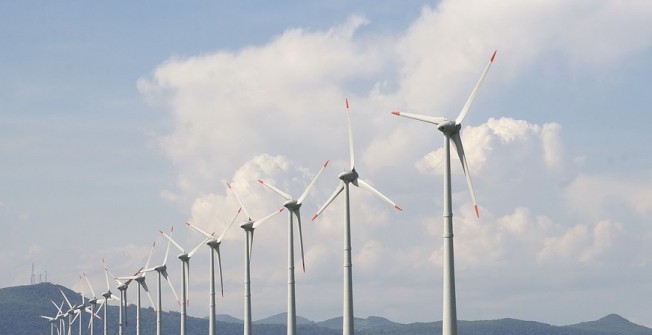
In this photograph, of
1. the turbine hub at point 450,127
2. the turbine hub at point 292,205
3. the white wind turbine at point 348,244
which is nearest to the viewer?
the turbine hub at point 450,127

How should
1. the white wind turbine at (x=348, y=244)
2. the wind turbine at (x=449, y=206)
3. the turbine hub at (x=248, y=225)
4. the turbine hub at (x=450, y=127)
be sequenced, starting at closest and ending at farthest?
the wind turbine at (x=449, y=206), the turbine hub at (x=450, y=127), the white wind turbine at (x=348, y=244), the turbine hub at (x=248, y=225)

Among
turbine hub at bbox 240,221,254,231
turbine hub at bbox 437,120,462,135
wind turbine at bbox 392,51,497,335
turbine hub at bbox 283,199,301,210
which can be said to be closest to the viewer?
wind turbine at bbox 392,51,497,335

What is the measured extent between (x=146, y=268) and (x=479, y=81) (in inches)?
4618

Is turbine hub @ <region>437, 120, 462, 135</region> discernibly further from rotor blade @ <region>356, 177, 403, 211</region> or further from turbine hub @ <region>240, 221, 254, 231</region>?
turbine hub @ <region>240, 221, 254, 231</region>

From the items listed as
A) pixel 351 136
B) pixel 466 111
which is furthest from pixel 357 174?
pixel 466 111

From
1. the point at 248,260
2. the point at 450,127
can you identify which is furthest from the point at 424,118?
the point at 248,260

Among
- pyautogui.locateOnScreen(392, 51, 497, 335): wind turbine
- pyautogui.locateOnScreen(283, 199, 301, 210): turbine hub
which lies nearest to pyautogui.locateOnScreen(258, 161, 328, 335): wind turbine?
pyautogui.locateOnScreen(283, 199, 301, 210): turbine hub

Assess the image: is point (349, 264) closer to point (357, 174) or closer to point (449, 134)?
point (357, 174)

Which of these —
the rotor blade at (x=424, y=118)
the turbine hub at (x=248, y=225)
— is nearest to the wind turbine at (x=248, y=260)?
the turbine hub at (x=248, y=225)

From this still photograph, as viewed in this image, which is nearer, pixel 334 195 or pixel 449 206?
pixel 449 206

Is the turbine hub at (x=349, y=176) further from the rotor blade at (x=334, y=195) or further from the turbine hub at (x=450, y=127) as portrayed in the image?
the turbine hub at (x=450, y=127)

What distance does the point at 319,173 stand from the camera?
105m

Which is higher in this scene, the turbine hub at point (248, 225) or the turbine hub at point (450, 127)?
the turbine hub at point (450, 127)

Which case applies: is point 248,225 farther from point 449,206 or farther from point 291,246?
point 449,206
